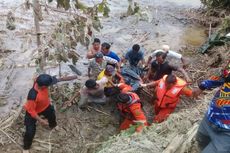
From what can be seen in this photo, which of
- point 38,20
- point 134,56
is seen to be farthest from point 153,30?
point 38,20

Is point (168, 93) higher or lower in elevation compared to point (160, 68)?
lower

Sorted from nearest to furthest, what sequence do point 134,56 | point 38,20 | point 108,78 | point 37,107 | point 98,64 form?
point 38,20 < point 37,107 < point 108,78 < point 98,64 < point 134,56

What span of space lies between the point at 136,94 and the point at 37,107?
1.74 m

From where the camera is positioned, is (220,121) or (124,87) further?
(124,87)

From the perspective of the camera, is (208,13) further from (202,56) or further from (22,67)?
(22,67)

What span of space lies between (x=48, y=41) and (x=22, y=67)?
3799 mm

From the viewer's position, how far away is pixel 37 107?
595cm

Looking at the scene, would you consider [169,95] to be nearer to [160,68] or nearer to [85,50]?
[160,68]

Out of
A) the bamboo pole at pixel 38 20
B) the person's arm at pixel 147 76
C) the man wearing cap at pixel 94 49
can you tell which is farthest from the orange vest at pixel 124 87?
the bamboo pole at pixel 38 20

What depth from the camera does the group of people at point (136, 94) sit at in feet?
11.4

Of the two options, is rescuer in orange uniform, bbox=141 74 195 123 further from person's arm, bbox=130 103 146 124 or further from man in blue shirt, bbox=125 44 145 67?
man in blue shirt, bbox=125 44 145 67

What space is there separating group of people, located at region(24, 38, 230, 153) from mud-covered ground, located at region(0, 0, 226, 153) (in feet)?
0.83

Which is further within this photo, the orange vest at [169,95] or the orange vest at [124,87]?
the orange vest at [124,87]

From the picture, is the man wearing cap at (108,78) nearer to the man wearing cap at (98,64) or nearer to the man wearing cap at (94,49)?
the man wearing cap at (98,64)
